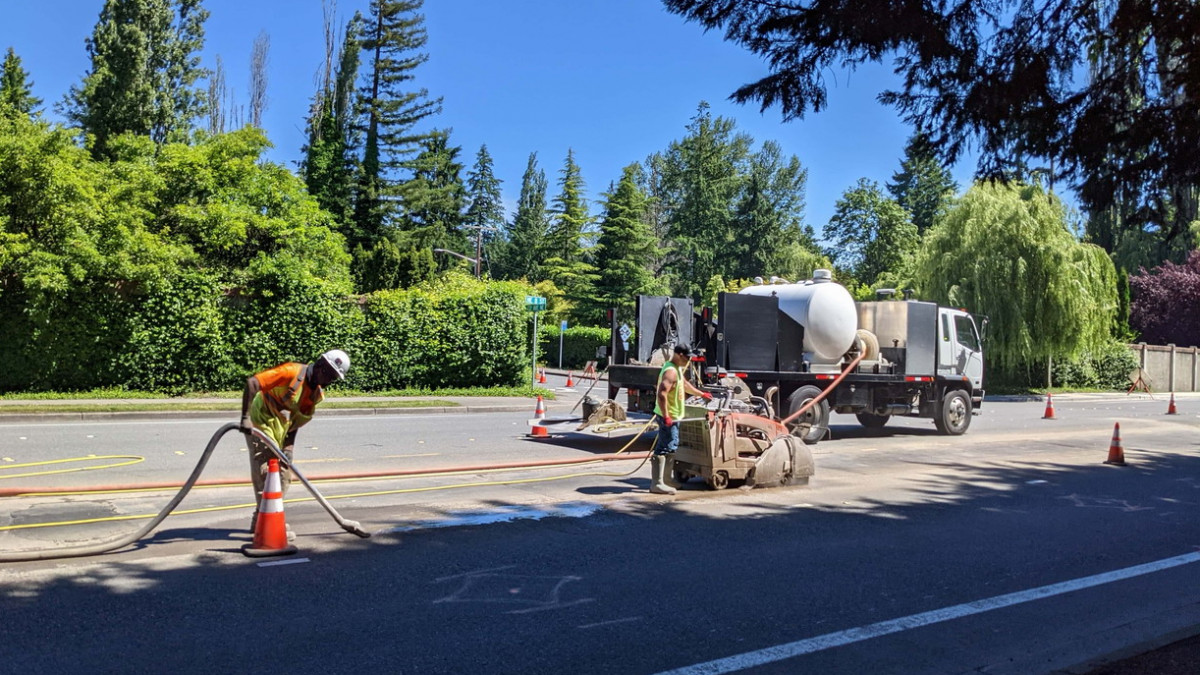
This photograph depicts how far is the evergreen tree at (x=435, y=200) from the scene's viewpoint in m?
52.8

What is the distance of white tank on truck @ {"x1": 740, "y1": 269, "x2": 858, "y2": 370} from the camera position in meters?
16.4

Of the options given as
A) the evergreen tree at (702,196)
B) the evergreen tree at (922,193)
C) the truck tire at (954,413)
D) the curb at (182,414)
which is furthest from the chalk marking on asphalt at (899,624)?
the evergreen tree at (922,193)

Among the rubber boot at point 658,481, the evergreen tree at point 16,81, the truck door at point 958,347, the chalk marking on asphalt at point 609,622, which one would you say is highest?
the evergreen tree at point 16,81

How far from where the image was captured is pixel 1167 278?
53.1m

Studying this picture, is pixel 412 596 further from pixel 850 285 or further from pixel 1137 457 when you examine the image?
pixel 850 285

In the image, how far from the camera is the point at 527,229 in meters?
86.2

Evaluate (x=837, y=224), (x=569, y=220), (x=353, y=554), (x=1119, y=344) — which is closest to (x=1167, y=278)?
(x=1119, y=344)

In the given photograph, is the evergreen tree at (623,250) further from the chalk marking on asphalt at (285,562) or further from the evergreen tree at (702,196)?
the chalk marking on asphalt at (285,562)

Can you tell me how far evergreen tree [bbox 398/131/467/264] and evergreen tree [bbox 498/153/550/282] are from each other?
11527 millimetres

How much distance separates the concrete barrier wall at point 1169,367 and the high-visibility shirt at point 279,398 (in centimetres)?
4722

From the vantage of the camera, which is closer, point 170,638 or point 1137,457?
point 170,638

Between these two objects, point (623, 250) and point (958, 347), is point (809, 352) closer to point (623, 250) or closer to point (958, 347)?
point (958, 347)

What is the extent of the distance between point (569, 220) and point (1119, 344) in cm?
3697

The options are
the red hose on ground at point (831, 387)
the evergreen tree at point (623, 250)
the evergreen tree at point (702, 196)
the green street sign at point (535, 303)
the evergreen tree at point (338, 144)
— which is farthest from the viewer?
the evergreen tree at point (702, 196)
